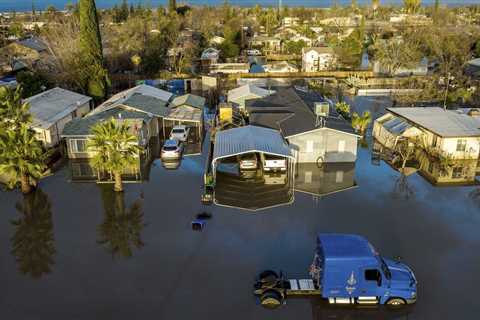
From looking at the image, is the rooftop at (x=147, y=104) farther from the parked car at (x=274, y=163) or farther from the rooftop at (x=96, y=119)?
the parked car at (x=274, y=163)

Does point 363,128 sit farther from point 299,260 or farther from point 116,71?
point 116,71

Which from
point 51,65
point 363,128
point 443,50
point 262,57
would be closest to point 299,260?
point 363,128

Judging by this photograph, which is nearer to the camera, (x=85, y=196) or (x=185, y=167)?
(x=85, y=196)

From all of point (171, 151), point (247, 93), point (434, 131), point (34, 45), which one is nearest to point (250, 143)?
point (171, 151)

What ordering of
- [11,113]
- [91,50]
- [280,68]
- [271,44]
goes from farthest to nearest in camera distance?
[271,44] < [280,68] < [91,50] < [11,113]

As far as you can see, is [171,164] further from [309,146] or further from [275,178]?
[309,146]
